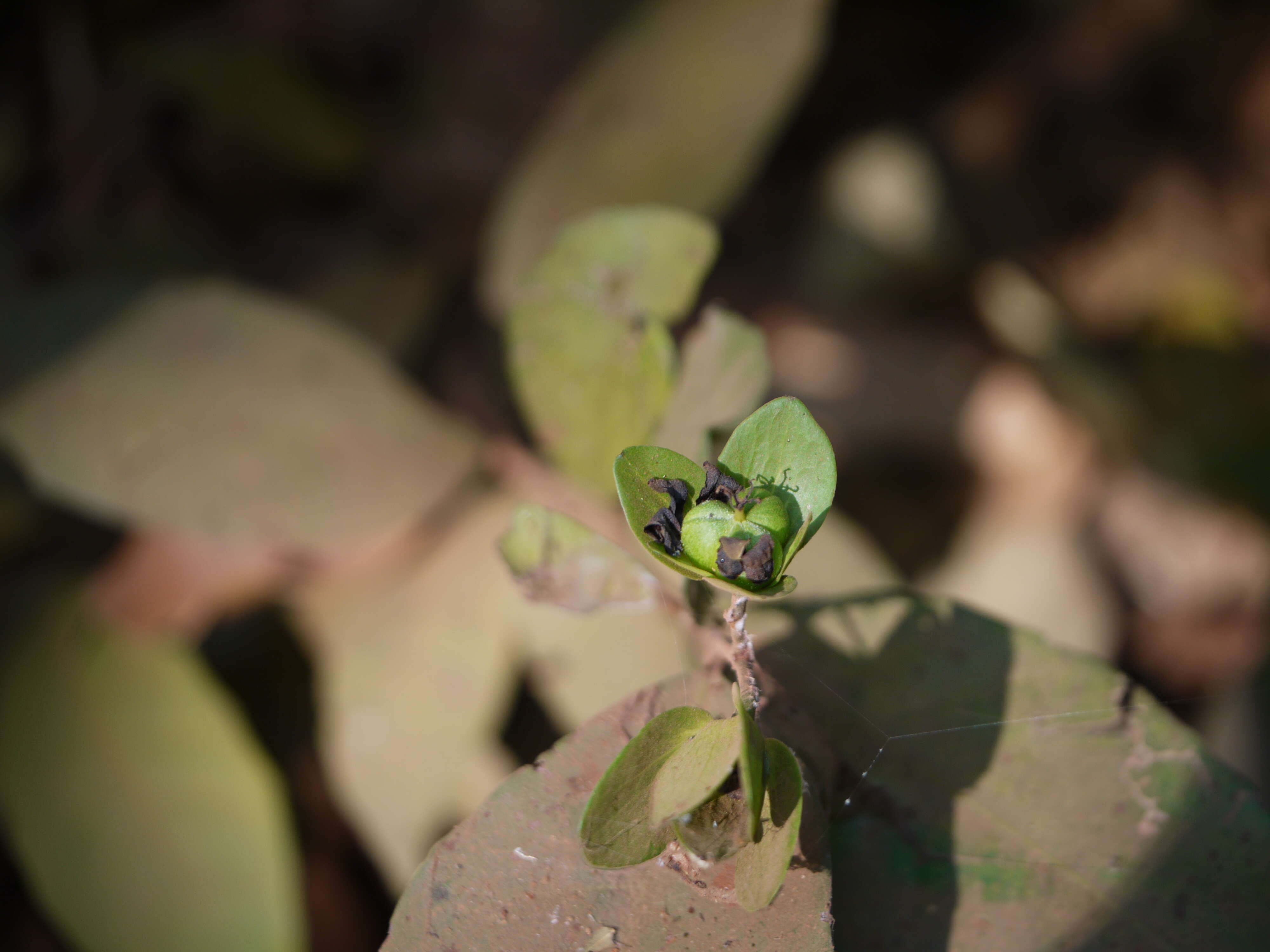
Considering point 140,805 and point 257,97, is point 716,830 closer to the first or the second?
point 140,805

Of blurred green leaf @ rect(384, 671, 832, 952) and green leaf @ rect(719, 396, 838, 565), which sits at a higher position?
green leaf @ rect(719, 396, 838, 565)

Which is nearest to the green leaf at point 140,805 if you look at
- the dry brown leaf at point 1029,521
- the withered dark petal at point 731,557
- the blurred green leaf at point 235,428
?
the blurred green leaf at point 235,428

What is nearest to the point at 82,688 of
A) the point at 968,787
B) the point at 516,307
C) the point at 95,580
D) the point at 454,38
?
the point at 95,580

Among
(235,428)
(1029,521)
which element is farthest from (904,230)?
(235,428)

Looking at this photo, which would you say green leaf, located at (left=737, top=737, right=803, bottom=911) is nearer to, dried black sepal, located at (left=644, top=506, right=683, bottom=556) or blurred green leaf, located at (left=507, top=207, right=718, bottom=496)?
dried black sepal, located at (left=644, top=506, right=683, bottom=556)

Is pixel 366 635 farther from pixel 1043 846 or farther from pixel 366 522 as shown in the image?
pixel 1043 846

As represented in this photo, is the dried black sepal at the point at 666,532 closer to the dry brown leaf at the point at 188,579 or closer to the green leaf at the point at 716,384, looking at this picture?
the green leaf at the point at 716,384

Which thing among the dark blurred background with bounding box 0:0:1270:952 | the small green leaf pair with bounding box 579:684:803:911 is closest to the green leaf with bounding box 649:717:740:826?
the small green leaf pair with bounding box 579:684:803:911
